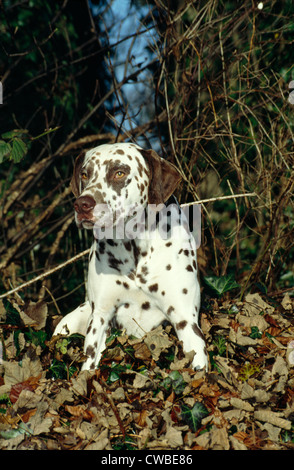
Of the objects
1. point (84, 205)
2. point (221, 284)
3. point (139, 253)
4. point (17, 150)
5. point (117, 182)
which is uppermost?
point (17, 150)

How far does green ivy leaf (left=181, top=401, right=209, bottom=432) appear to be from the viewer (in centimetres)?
284

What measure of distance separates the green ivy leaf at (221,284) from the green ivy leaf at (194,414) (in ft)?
4.99

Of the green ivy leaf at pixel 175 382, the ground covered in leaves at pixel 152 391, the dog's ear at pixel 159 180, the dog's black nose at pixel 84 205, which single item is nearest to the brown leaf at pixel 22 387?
the ground covered in leaves at pixel 152 391

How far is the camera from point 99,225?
10.5 ft

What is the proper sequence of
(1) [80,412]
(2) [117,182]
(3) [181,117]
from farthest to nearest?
(3) [181,117] → (2) [117,182] → (1) [80,412]

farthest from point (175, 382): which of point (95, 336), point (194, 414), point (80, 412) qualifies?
point (95, 336)

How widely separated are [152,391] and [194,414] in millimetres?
378

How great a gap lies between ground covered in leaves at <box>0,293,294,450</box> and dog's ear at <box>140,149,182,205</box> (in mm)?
931

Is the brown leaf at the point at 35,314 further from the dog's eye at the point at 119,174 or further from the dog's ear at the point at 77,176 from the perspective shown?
the dog's eye at the point at 119,174

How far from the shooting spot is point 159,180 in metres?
3.54

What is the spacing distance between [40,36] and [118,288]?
3.79m

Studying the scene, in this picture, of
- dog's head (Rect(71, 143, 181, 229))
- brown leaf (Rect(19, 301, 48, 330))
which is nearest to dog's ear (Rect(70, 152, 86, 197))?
dog's head (Rect(71, 143, 181, 229))

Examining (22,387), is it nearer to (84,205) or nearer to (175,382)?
(175,382)

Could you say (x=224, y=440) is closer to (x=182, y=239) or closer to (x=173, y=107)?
(x=182, y=239)
